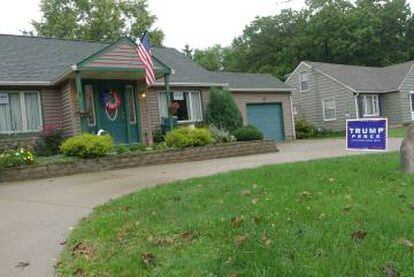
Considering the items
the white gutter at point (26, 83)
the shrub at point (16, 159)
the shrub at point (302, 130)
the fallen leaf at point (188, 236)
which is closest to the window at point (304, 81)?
the shrub at point (302, 130)

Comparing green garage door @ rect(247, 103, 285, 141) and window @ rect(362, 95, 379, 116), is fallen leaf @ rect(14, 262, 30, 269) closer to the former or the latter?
green garage door @ rect(247, 103, 285, 141)

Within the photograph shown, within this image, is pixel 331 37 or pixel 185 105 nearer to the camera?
pixel 185 105

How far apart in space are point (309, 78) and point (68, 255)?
34.3m

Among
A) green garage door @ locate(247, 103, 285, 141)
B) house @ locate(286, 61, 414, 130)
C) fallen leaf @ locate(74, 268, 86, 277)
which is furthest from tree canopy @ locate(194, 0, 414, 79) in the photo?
fallen leaf @ locate(74, 268, 86, 277)

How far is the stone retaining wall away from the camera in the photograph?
14430 mm

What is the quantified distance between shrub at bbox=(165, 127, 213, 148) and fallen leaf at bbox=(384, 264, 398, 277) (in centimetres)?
1354

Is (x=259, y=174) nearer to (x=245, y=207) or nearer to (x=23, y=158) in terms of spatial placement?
(x=245, y=207)

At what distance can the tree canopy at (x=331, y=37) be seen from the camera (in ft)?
164

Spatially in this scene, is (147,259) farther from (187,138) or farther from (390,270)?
(187,138)

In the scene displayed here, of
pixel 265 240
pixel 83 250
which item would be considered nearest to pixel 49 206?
pixel 83 250

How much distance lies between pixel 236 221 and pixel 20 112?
1542 centimetres

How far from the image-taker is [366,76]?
3988cm

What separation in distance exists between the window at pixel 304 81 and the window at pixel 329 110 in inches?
75.1

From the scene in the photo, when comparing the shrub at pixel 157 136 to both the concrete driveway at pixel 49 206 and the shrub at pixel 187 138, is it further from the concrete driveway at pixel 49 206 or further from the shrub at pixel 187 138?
the concrete driveway at pixel 49 206
